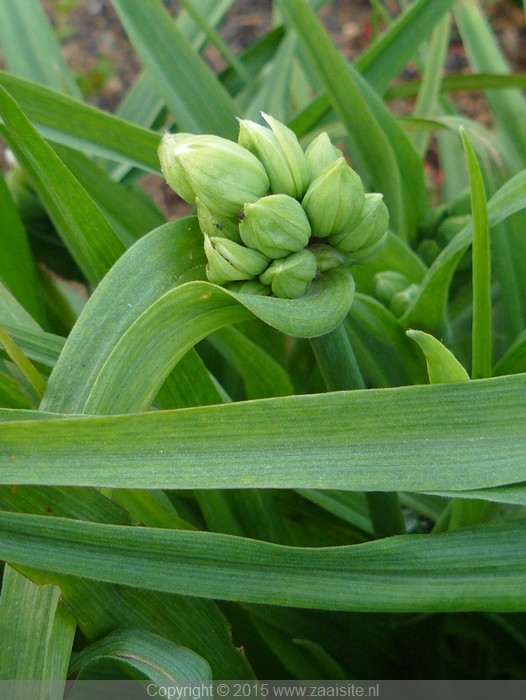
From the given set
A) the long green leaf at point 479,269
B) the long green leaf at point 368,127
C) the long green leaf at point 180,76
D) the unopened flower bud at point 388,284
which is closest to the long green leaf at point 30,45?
the long green leaf at point 180,76

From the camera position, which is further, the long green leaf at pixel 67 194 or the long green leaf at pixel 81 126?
the long green leaf at pixel 81 126

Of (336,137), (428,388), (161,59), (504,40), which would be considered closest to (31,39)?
(161,59)

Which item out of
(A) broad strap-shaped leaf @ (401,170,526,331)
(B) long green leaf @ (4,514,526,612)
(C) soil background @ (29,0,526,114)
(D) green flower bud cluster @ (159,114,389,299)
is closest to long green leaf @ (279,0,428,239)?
(A) broad strap-shaped leaf @ (401,170,526,331)

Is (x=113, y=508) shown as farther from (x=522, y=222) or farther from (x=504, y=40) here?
(x=504, y=40)

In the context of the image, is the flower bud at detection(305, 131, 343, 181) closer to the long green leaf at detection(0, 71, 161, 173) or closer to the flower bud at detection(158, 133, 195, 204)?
the flower bud at detection(158, 133, 195, 204)

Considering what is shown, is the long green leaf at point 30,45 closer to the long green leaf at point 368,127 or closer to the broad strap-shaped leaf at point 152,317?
the long green leaf at point 368,127

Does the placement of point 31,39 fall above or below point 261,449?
above
